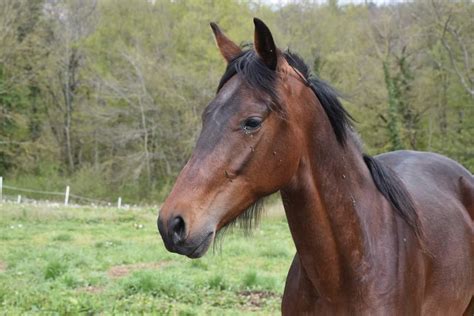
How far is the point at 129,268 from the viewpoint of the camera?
10555 millimetres

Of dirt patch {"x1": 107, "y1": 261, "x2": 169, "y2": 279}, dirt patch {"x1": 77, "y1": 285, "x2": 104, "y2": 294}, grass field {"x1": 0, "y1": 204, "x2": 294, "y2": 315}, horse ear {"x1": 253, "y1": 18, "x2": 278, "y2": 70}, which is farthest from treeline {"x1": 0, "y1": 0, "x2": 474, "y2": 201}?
horse ear {"x1": 253, "y1": 18, "x2": 278, "y2": 70}

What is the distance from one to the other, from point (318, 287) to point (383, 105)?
28.2m

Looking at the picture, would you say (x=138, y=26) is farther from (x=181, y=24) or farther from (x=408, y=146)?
(x=408, y=146)

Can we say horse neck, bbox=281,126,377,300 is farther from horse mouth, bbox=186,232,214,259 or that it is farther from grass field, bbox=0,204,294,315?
horse mouth, bbox=186,232,214,259

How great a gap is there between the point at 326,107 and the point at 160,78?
2891 centimetres

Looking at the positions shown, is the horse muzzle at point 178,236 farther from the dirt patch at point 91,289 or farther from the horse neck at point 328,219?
the dirt patch at point 91,289

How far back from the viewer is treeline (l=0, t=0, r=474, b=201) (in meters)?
29.5

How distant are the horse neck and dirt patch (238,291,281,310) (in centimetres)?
469

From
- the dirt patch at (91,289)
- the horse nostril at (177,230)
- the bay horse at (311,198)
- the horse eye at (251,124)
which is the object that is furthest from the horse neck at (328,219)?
the dirt patch at (91,289)

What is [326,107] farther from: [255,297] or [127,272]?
[127,272]

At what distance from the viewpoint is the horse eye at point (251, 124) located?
2.38 meters

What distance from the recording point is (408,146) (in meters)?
30.9

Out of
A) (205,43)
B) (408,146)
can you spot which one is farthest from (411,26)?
(205,43)

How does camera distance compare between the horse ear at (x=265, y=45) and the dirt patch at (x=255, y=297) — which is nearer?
the horse ear at (x=265, y=45)
